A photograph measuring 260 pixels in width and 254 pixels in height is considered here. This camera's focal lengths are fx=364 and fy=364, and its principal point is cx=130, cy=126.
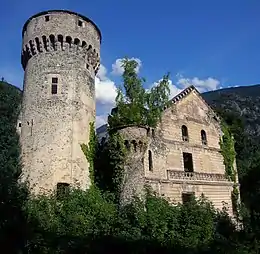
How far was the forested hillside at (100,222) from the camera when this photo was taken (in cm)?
1927

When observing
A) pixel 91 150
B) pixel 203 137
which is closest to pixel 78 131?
pixel 91 150

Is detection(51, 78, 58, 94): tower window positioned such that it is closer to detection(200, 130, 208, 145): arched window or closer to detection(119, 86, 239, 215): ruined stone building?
detection(119, 86, 239, 215): ruined stone building

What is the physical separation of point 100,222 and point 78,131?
276 inches

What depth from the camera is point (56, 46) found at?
2777 cm

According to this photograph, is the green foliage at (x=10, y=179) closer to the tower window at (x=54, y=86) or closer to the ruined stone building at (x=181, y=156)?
the tower window at (x=54, y=86)

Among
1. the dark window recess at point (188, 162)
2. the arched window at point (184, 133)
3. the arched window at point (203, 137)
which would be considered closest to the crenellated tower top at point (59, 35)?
the arched window at point (184, 133)

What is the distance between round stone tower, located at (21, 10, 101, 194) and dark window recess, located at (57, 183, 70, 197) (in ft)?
0.23

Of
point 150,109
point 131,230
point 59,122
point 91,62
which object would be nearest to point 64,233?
point 131,230

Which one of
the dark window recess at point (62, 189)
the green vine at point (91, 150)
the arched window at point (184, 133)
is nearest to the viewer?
the dark window recess at point (62, 189)

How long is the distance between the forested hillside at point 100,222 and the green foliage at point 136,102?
2.76m

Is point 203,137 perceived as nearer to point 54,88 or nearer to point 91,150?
point 91,150

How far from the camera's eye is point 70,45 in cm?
2802

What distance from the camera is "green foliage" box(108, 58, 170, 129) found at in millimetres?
27688

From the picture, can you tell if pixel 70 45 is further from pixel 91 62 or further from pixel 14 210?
pixel 14 210
